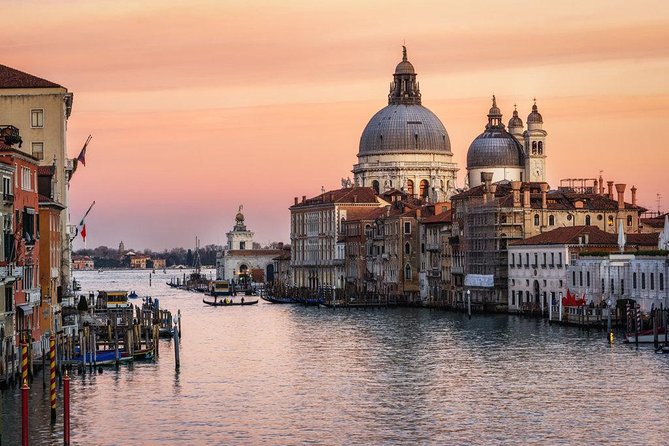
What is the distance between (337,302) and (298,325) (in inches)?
942

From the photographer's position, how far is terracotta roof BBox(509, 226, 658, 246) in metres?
73.2

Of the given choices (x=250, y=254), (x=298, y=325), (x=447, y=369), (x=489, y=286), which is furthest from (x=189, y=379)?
(x=250, y=254)

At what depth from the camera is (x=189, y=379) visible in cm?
4338

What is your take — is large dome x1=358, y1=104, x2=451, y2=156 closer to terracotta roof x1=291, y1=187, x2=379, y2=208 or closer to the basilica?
the basilica

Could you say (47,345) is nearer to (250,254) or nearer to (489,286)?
(489,286)

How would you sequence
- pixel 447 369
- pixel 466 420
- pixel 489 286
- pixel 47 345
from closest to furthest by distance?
pixel 466 420 < pixel 47 345 < pixel 447 369 < pixel 489 286

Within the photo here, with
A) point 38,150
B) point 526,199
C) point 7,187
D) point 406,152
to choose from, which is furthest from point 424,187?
point 7,187

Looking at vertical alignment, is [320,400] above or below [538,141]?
below

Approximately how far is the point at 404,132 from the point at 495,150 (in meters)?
11.0

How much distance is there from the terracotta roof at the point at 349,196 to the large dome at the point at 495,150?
8321 mm

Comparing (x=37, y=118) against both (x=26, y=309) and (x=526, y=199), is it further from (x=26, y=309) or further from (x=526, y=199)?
(x=526, y=199)

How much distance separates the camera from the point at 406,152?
13325cm

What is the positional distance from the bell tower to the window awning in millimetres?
85089

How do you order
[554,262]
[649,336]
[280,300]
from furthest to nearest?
[280,300]
[554,262]
[649,336]
